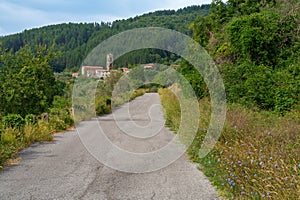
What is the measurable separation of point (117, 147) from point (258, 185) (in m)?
6.37

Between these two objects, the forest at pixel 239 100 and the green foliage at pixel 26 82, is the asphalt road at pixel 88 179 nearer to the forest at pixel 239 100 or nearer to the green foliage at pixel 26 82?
the forest at pixel 239 100

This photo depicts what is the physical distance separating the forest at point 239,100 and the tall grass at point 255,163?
0.6 inches

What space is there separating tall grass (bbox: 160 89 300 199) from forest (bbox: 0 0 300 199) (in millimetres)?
16

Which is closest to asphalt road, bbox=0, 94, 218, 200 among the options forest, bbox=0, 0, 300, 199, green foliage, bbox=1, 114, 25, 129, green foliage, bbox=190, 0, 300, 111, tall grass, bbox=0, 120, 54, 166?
tall grass, bbox=0, 120, 54, 166

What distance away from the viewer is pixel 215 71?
18.9 m

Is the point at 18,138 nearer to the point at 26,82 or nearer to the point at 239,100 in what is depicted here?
the point at 26,82

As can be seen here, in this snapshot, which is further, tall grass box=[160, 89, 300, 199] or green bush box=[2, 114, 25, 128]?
green bush box=[2, 114, 25, 128]

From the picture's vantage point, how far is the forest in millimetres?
5715

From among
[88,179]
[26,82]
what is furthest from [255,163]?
[26,82]

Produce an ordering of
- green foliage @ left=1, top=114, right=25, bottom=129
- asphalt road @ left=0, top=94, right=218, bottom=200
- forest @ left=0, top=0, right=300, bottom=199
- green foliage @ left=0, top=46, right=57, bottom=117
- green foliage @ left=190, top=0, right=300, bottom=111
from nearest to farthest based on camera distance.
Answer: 1. forest @ left=0, top=0, right=300, bottom=199
2. asphalt road @ left=0, top=94, right=218, bottom=200
3. green foliage @ left=1, top=114, right=25, bottom=129
4. green foliage @ left=0, top=46, right=57, bottom=117
5. green foliage @ left=190, top=0, right=300, bottom=111

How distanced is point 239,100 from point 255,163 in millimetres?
9792

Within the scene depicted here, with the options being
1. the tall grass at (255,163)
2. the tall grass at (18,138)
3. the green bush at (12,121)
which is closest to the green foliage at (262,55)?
the tall grass at (255,163)

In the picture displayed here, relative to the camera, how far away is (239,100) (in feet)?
49.9

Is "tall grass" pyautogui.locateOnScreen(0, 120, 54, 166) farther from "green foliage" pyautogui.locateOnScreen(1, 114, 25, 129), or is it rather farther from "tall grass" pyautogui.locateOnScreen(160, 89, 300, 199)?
"tall grass" pyautogui.locateOnScreen(160, 89, 300, 199)
